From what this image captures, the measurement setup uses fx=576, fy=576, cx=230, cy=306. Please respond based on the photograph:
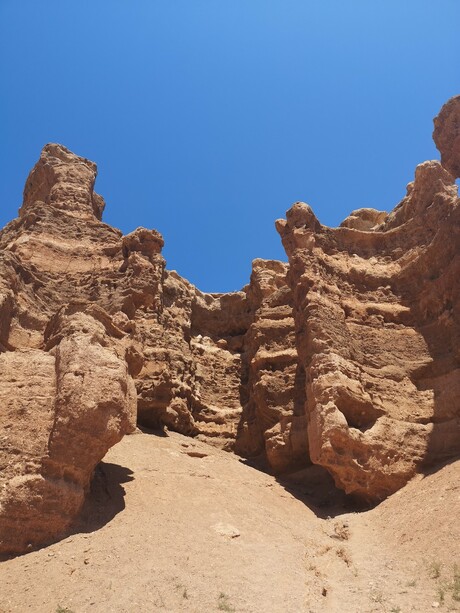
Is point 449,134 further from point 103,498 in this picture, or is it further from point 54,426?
point 54,426

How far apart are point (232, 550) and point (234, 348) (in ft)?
49.6

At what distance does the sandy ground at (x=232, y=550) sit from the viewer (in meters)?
8.59

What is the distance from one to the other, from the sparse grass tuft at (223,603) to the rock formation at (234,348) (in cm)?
339

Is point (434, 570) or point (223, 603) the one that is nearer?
point (223, 603)

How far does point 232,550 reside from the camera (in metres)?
10.5

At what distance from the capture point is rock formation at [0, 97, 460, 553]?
1120 centimetres

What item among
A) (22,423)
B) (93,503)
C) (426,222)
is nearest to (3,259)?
(22,423)

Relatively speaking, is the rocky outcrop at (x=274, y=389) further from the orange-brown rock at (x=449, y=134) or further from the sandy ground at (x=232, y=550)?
the orange-brown rock at (x=449, y=134)

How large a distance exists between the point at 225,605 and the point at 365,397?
29.2 feet

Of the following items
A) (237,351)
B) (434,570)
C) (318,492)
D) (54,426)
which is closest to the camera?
(434,570)

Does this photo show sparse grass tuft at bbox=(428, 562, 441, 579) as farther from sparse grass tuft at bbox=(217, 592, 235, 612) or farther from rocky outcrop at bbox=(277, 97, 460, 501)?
rocky outcrop at bbox=(277, 97, 460, 501)

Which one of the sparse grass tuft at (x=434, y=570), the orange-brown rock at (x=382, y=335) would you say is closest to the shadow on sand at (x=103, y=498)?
the orange-brown rock at (x=382, y=335)

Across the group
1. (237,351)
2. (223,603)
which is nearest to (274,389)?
(237,351)

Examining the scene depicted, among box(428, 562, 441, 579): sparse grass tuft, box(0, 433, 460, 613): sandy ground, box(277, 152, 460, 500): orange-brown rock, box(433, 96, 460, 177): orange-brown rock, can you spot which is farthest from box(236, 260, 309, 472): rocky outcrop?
box(433, 96, 460, 177): orange-brown rock
